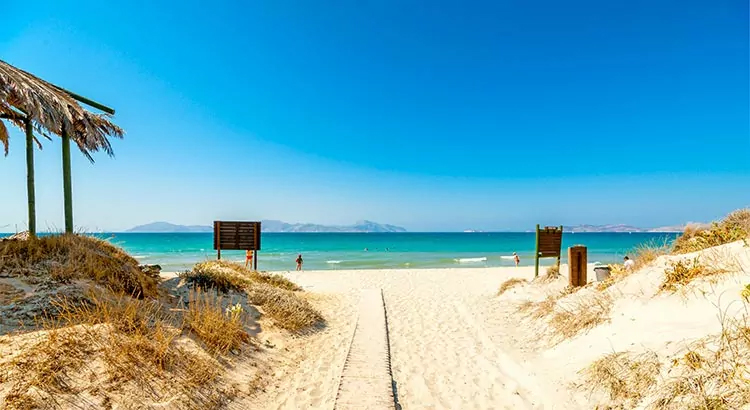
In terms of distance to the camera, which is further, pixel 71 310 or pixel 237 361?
pixel 237 361

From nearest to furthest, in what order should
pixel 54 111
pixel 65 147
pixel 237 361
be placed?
pixel 237 361 → pixel 54 111 → pixel 65 147

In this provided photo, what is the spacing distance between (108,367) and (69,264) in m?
3.10

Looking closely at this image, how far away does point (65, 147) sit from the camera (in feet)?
27.0

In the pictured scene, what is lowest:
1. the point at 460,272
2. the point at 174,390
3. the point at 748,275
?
the point at 460,272

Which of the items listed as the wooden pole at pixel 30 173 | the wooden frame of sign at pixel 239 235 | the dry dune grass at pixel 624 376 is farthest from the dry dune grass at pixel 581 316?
the wooden pole at pixel 30 173

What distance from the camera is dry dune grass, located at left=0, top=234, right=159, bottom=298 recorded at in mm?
5348

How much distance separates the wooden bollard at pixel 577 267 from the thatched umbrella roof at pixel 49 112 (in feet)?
39.6

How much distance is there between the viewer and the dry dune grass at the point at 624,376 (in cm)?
344

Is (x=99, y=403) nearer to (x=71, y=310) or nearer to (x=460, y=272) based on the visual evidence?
(x=71, y=310)

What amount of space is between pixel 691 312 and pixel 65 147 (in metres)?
12.5

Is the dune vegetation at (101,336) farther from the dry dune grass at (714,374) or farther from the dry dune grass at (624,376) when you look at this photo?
the dry dune grass at (714,374)

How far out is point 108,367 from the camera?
11.6 ft

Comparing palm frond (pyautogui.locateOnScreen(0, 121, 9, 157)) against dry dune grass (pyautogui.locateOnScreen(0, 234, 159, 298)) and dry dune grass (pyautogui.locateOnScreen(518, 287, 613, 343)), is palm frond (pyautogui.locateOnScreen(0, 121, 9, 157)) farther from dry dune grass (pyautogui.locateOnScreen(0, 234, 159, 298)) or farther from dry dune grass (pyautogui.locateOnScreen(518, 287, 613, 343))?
dry dune grass (pyautogui.locateOnScreen(518, 287, 613, 343))

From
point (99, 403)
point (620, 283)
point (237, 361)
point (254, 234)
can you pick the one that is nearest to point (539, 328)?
point (620, 283)
